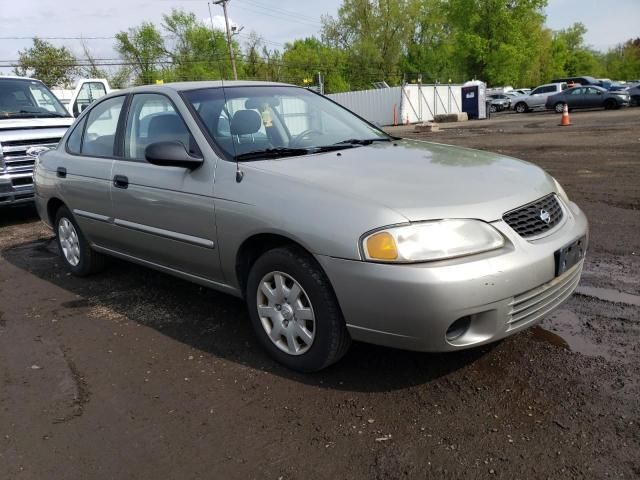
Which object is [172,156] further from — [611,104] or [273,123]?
[611,104]

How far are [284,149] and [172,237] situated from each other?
3.17 ft

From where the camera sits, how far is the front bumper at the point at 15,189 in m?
7.59

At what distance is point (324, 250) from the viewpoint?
2768 millimetres

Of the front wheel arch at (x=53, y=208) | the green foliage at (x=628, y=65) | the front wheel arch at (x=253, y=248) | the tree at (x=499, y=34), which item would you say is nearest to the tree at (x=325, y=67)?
the tree at (x=499, y=34)

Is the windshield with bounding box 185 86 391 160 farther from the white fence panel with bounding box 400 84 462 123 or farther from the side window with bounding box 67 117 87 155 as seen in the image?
the white fence panel with bounding box 400 84 462 123

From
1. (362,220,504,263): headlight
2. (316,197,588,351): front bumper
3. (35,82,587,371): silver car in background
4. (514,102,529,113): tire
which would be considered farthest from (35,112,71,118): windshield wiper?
(514,102,529,113): tire

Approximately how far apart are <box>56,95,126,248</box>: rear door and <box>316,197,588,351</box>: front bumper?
2406mm

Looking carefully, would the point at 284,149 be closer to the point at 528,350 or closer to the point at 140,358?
the point at 140,358

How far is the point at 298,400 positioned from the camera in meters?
2.93

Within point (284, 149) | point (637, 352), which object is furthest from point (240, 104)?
point (637, 352)

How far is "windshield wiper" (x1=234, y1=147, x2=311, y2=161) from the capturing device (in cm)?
343

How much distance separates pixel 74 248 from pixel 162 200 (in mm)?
1949

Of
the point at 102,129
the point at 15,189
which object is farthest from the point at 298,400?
the point at 15,189

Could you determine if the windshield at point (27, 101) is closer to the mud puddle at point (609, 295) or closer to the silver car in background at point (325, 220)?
the silver car in background at point (325, 220)
